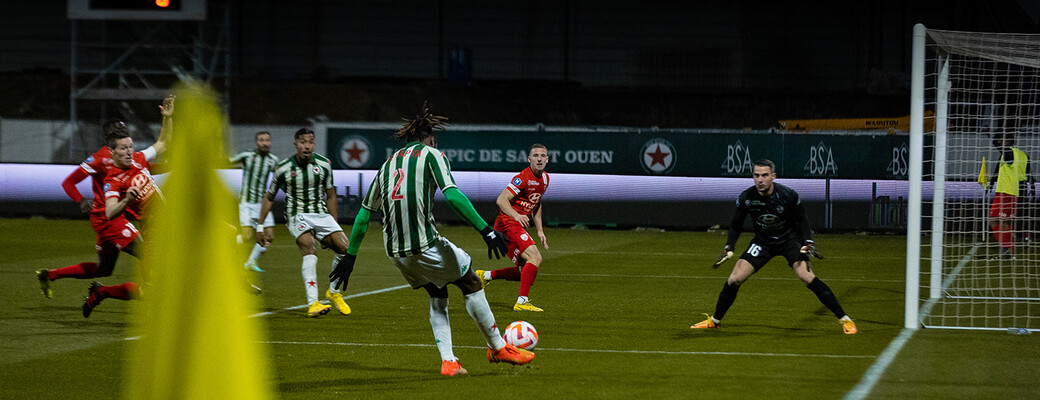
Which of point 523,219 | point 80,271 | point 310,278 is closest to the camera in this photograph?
point 310,278

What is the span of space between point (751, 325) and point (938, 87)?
278 cm

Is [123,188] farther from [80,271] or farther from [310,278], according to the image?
[310,278]

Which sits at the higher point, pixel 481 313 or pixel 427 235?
pixel 427 235

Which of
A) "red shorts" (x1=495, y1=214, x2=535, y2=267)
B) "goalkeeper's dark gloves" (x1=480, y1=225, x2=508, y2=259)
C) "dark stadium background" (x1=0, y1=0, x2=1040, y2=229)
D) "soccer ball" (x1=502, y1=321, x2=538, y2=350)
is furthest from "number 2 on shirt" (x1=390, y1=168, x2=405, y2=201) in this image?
"dark stadium background" (x1=0, y1=0, x2=1040, y2=229)

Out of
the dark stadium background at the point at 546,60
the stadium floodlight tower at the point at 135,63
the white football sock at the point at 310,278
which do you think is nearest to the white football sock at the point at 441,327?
the white football sock at the point at 310,278

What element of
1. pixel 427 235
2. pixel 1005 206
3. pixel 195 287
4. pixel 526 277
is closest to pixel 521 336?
pixel 427 235

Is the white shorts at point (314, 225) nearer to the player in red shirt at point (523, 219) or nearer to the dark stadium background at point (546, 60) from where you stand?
the player in red shirt at point (523, 219)

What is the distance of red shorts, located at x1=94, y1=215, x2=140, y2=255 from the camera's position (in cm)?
940

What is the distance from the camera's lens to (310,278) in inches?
388

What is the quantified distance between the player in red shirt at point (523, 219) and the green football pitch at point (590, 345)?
0.39m

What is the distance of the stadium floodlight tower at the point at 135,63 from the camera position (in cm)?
2784

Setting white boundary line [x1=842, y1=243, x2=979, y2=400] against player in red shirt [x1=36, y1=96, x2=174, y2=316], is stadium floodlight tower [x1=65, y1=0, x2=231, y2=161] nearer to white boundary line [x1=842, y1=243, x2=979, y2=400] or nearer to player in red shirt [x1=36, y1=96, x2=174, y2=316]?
player in red shirt [x1=36, y1=96, x2=174, y2=316]

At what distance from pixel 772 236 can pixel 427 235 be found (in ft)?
12.2

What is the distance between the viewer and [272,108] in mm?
32562
